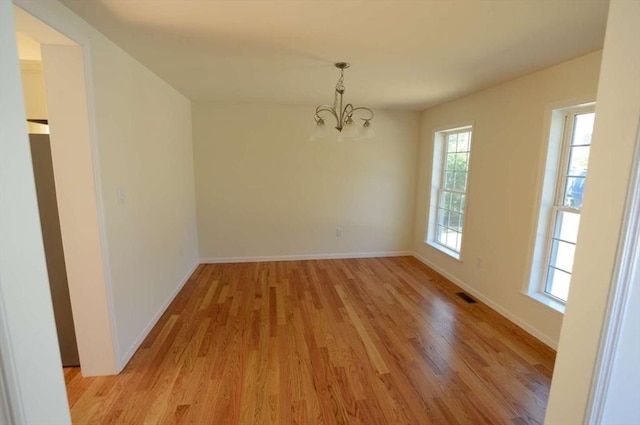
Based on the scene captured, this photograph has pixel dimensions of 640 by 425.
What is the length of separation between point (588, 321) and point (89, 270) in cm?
257

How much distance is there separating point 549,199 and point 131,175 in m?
3.51

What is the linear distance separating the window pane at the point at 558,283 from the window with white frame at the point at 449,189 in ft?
3.51

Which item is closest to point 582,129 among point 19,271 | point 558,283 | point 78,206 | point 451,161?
point 558,283

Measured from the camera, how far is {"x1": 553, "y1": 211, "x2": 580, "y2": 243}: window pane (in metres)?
2.40

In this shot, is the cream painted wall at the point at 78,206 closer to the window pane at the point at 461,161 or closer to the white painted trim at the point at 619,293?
the white painted trim at the point at 619,293

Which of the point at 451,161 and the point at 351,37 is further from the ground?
the point at 351,37

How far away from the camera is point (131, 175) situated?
2277mm

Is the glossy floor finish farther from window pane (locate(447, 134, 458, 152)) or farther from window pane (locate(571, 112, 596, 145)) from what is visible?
window pane (locate(447, 134, 458, 152))

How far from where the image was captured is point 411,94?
341cm

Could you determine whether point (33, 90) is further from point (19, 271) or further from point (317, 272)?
Answer: point (317, 272)

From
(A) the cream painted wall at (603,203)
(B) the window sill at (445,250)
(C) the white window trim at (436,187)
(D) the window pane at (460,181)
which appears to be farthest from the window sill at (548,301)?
(A) the cream painted wall at (603,203)

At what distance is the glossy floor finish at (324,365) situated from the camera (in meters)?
1.75

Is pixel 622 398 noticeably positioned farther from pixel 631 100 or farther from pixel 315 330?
pixel 315 330

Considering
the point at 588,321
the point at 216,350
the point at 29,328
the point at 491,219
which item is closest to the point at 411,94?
the point at 491,219
